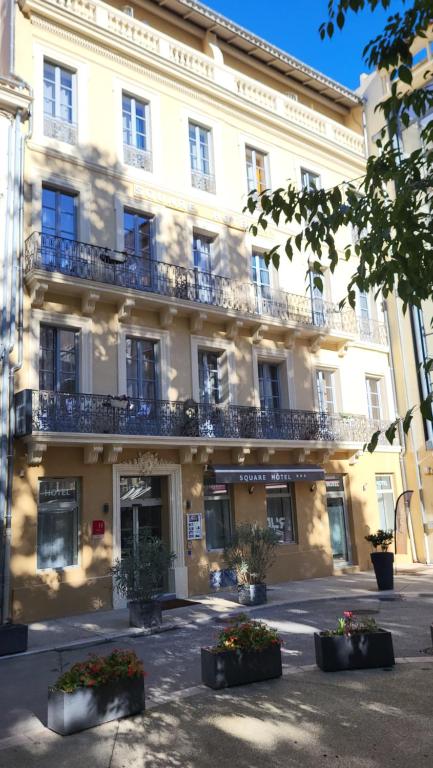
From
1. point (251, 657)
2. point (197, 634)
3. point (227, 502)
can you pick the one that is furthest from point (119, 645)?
point (227, 502)

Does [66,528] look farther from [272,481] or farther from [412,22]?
→ [412,22]

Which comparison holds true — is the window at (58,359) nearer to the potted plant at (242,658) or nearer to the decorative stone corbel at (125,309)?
the decorative stone corbel at (125,309)

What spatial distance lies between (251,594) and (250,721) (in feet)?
25.0

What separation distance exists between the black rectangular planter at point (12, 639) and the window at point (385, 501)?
45.0 feet

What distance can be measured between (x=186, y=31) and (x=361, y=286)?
18120mm

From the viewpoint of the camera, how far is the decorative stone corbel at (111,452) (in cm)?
1434

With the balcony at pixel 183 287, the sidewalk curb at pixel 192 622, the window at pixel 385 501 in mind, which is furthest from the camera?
the window at pixel 385 501

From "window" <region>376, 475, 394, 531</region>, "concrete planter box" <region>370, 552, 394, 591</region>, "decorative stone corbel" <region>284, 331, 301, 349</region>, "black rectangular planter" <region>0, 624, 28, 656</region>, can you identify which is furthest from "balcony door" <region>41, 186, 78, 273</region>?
"window" <region>376, 475, 394, 531</region>

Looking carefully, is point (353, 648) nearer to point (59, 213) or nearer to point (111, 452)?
point (111, 452)

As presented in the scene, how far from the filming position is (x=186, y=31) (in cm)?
1967

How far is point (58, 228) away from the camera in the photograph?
50.4ft

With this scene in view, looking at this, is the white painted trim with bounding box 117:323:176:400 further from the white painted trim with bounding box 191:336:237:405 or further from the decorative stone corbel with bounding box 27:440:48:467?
the decorative stone corbel with bounding box 27:440:48:467

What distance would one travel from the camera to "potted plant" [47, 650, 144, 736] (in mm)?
6117

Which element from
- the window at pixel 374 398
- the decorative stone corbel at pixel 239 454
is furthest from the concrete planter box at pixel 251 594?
the window at pixel 374 398
